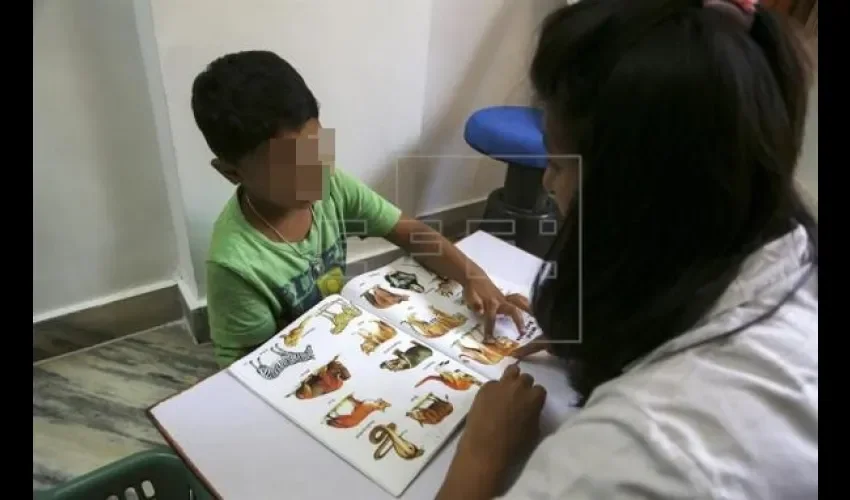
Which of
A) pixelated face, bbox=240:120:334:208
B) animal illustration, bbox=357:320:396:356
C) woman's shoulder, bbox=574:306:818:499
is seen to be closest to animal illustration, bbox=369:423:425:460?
animal illustration, bbox=357:320:396:356

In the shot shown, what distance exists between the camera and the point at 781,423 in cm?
45

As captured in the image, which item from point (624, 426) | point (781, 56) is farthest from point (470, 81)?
point (624, 426)

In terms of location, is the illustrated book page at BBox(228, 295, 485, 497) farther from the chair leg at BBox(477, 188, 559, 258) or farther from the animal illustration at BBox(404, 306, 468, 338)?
the chair leg at BBox(477, 188, 559, 258)

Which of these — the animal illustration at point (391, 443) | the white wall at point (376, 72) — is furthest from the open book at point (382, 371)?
the white wall at point (376, 72)

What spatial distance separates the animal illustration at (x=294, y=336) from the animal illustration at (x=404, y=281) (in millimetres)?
158

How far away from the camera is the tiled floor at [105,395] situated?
3.86 ft

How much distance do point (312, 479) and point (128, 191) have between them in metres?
0.87

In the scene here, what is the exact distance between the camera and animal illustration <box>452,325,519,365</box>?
766mm

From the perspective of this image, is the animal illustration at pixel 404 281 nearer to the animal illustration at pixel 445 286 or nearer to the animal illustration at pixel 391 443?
the animal illustration at pixel 445 286

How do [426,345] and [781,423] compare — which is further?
[426,345]

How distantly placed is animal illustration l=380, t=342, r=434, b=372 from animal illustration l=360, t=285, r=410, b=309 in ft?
0.30

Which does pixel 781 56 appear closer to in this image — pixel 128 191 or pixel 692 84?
pixel 692 84
